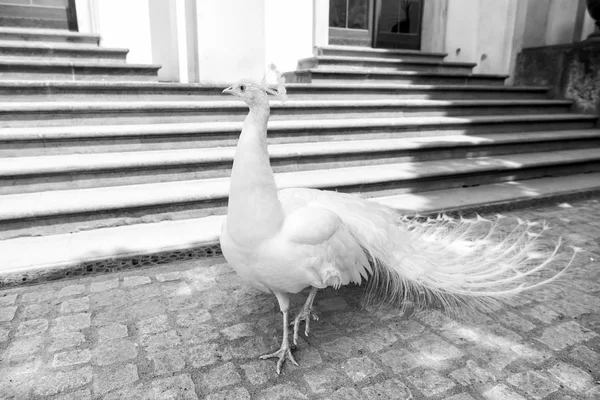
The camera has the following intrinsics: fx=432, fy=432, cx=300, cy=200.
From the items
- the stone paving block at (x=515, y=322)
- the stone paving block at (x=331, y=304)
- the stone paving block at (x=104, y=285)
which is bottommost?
the stone paving block at (x=331, y=304)

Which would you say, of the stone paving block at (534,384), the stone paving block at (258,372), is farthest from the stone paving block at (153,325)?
the stone paving block at (534,384)

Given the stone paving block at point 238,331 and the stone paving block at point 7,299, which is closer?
the stone paving block at point 238,331

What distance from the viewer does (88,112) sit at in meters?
4.16

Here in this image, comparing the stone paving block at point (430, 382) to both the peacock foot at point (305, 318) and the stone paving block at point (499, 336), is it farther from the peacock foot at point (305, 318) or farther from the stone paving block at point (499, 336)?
the peacock foot at point (305, 318)

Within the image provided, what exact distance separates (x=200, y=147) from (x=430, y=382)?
3.29m

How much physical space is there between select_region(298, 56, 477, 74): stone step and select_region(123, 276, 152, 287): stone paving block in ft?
13.8

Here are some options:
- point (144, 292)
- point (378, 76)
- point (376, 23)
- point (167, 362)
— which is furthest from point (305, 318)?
point (376, 23)

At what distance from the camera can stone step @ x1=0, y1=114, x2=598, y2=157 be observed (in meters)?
3.84

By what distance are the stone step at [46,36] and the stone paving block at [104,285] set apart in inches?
148

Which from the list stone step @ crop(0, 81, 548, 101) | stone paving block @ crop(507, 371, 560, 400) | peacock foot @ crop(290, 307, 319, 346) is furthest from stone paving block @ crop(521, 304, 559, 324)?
stone step @ crop(0, 81, 548, 101)

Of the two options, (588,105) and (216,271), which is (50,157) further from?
(588,105)

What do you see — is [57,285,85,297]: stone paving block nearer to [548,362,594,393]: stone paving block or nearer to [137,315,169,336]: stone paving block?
[137,315,169,336]: stone paving block

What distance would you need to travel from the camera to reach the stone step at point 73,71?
14.6 feet

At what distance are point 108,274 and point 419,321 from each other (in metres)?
1.99
